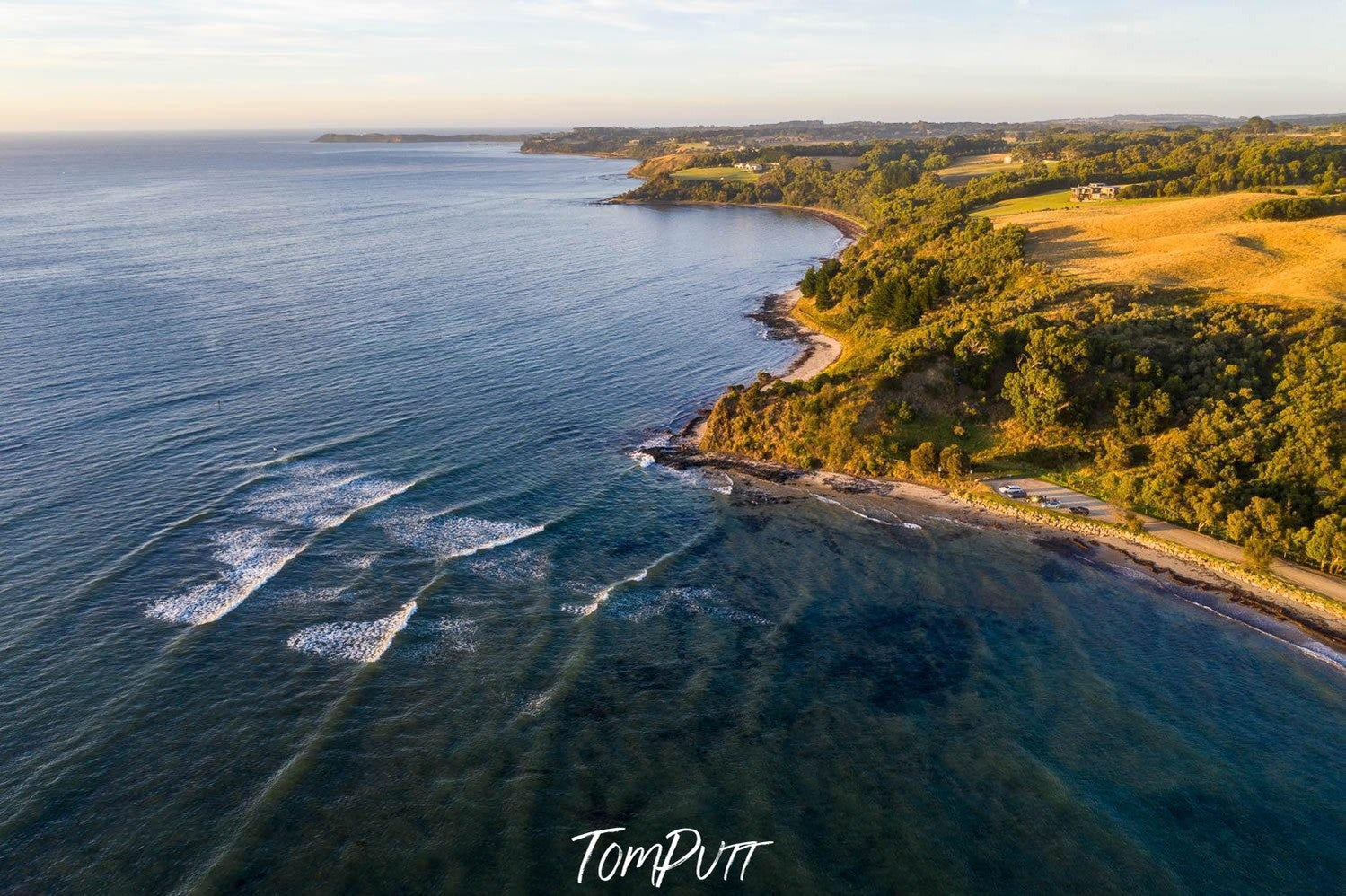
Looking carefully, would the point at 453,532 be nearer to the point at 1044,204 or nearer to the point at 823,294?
the point at 823,294

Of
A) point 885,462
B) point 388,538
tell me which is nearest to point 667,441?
point 885,462

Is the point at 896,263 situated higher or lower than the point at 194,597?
higher

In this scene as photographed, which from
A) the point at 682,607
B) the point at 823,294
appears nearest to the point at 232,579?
the point at 682,607

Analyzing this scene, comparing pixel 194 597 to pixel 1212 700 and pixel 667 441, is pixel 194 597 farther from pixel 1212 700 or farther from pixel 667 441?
pixel 1212 700

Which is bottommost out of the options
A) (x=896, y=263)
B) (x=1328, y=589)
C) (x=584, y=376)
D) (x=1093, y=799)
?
(x=1093, y=799)

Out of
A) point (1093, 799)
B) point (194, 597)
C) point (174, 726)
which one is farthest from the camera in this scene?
point (194, 597)

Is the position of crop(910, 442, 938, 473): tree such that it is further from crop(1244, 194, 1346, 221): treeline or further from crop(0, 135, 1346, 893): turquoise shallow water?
crop(1244, 194, 1346, 221): treeline

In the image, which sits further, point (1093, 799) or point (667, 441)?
point (667, 441)

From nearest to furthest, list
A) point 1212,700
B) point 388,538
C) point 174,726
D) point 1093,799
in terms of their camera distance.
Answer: point 1093,799, point 174,726, point 1212,700, point 388,538
